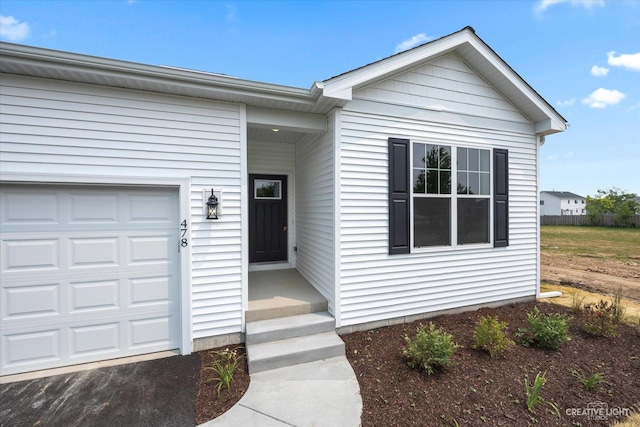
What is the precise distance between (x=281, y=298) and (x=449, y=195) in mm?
3069

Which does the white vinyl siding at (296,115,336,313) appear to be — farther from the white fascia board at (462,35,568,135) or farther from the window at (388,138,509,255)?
the white fascia board at (462,35,568,135)

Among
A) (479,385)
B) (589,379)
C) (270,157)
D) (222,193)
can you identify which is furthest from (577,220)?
(222,193)

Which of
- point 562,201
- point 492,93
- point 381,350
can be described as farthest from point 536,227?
point 562,201

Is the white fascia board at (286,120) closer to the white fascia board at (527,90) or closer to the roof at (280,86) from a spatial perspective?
the roof at (280,86)

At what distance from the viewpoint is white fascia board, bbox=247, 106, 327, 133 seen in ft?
11.9

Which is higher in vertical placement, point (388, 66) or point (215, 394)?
point (388, 66)

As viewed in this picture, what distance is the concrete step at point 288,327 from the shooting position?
10.7 ft

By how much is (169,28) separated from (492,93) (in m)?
6.66

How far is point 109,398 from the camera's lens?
99.2 inches

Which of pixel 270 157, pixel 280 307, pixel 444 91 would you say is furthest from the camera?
pixel 270 157

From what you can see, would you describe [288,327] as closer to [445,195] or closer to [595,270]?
[445,195]

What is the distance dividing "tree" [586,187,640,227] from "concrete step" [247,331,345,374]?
30.0m

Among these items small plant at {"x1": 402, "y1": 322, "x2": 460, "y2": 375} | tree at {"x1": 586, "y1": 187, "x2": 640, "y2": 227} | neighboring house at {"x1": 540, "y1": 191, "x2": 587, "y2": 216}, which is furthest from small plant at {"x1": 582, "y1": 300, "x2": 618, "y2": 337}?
neighboring house at {"x1": 540, "y1": 191, "x2": 587, "y2": 216}

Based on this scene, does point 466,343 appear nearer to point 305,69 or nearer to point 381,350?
point 381,350
